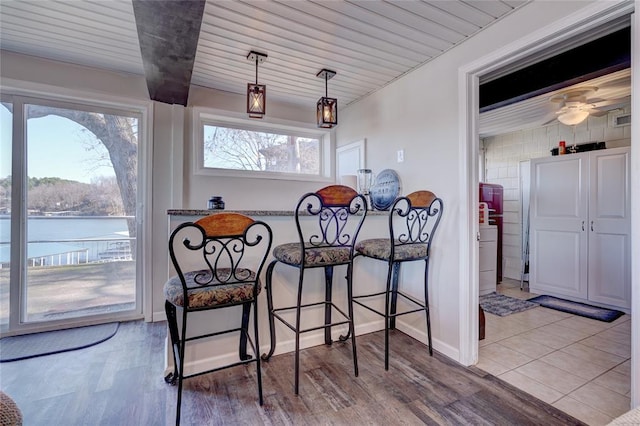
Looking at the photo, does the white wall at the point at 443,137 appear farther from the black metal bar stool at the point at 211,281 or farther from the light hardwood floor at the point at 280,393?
the black metal bar stool at the point at 211,281

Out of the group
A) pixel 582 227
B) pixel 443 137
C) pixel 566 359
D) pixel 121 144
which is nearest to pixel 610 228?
pixel 582 227

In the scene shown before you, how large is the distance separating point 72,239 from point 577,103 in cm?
538

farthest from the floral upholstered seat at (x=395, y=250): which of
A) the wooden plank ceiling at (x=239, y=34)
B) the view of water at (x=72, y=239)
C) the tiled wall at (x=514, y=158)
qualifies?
the tiled wall at (x=514, y=158)

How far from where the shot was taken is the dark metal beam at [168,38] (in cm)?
152

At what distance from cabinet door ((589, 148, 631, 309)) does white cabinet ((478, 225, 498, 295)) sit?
3.21ft

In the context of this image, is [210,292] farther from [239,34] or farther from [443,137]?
[443,137]

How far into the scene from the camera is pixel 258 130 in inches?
143

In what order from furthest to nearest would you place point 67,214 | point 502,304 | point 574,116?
point 502,304
point 574,116
point 67,214

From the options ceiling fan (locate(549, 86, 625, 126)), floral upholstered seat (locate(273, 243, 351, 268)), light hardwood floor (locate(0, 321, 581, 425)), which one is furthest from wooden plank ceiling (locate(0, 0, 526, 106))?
light hardwood floor (locate(0, 321, 581, 425))

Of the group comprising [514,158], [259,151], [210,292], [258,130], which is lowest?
[210,292]

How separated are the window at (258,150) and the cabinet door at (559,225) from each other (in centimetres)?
289

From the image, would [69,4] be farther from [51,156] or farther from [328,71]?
[328,71]

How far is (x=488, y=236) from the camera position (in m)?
3.88

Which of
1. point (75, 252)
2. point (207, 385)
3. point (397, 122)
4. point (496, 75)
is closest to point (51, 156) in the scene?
point (75, 252)
